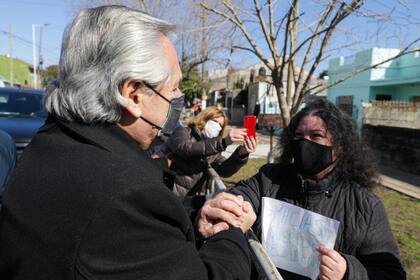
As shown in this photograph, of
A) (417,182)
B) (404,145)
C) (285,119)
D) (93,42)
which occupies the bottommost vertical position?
Answer: (417,182)

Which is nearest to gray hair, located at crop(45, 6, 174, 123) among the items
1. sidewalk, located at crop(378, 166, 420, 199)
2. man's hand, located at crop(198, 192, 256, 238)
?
man's hand, located at crop(198, 192, 256, 238)

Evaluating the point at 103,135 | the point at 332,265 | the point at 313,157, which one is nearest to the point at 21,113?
the point at 313,157

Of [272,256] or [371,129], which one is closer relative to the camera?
[272,256]

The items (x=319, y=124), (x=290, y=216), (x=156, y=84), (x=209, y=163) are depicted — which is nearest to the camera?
(x=156, y=84)

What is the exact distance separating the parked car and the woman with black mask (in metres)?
4.40

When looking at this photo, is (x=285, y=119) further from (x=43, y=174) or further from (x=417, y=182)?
(x=417, y=182)

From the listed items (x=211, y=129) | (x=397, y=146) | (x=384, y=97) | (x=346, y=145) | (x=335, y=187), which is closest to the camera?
(x=335, y=187)

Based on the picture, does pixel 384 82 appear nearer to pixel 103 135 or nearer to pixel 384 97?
pixel 384 97

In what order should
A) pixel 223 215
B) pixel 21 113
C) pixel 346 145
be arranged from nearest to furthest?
1. pixel 223 215
2. pixel 346 145
3. pixel 21 113

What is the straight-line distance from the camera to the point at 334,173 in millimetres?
2170

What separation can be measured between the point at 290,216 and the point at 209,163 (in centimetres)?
230

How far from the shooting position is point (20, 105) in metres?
7.09

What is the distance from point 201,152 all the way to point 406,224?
3.52 metres

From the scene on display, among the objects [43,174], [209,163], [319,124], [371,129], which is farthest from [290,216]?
[371,129]
